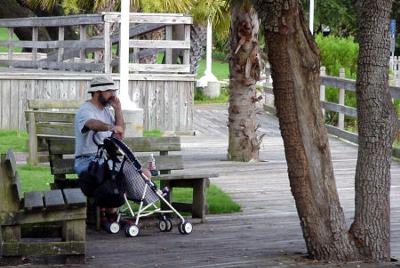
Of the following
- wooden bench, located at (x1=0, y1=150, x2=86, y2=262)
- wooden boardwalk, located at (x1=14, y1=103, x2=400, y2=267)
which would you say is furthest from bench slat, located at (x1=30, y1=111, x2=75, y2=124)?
wooden bench, located at (x1=0, y1=150, x2=86, y2=262)

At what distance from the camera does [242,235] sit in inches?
403

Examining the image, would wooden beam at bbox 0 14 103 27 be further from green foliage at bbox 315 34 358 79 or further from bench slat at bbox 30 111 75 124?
bench slat at bbox 30 111 75 124

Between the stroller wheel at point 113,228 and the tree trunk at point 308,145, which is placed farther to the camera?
the stroller wheel at point 113,228

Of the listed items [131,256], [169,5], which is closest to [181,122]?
[169,5]

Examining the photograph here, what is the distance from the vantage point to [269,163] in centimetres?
1684

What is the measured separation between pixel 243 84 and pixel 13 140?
5124 millimetres

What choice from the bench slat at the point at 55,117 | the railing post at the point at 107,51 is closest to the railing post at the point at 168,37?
the railing post at the point at 107,51

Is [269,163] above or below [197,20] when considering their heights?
below

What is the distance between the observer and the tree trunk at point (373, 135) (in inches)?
326

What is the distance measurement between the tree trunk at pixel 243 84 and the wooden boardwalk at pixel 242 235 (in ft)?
1.06

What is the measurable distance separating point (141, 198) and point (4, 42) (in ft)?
56.2

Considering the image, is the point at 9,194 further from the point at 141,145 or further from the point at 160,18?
the point at 160,18

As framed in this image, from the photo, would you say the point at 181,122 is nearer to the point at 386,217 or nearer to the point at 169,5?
the point at 169,5

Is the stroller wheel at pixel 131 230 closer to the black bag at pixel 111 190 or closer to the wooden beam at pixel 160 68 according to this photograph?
the black bag at pixel 111 190
